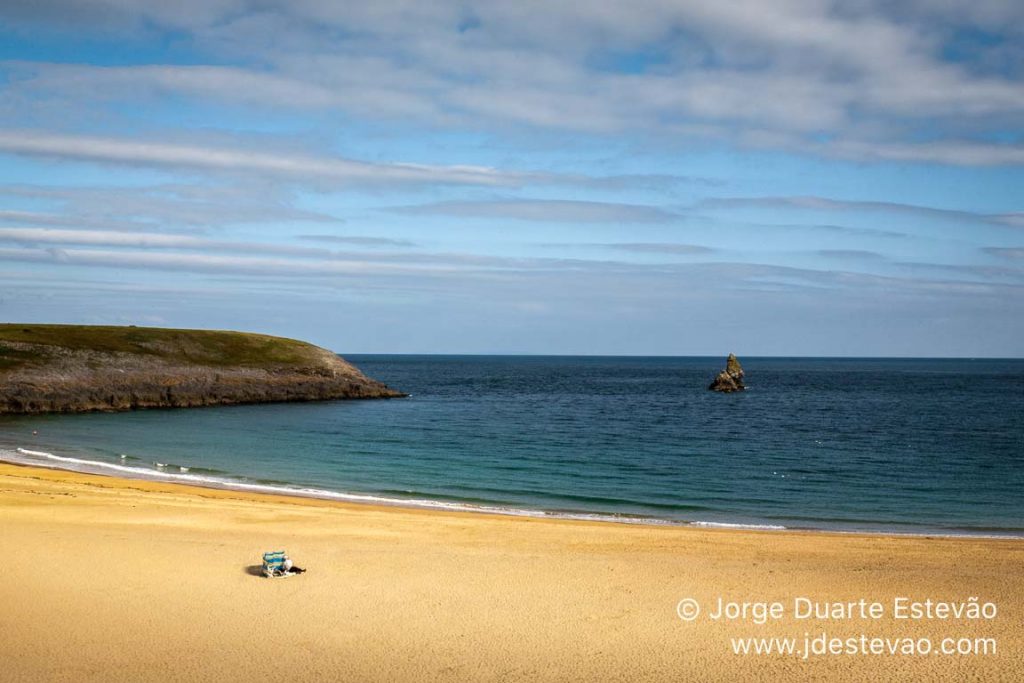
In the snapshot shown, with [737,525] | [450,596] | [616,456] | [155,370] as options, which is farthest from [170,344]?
[450,596]

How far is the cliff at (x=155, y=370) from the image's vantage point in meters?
77.7

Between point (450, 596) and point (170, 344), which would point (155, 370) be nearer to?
point (170, 344)

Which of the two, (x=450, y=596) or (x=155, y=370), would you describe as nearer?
(x=450, y=596)

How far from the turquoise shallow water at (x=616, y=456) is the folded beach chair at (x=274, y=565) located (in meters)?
14.1

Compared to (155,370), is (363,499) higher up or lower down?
lower down

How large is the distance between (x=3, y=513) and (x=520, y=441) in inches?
1347

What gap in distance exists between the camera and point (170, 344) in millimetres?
99312

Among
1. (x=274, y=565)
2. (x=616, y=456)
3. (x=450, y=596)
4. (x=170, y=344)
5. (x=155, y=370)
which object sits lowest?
(x=616, y=456)

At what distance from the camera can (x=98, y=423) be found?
6400 centimetres

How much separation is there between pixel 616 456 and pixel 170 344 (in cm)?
7223

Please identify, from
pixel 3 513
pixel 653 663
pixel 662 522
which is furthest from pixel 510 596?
pixel 3 513

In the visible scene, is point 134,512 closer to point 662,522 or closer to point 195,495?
point 195,495

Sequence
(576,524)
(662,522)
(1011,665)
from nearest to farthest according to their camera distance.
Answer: (1011,665) → (576,524) → (662,522)

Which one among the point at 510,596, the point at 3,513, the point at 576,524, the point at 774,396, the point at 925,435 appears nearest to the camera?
the point at 510,596
